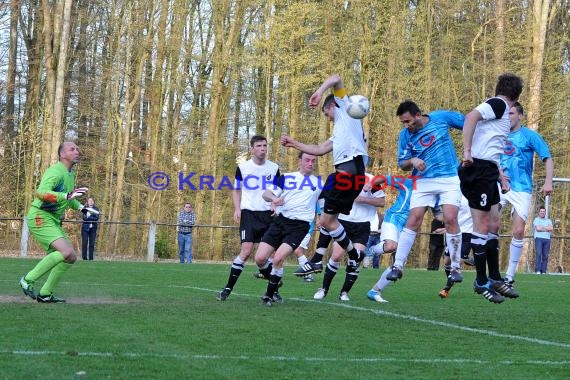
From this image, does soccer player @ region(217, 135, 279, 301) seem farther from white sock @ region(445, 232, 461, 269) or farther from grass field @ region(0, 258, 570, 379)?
white sock @ region(445, 232, 461, 269)

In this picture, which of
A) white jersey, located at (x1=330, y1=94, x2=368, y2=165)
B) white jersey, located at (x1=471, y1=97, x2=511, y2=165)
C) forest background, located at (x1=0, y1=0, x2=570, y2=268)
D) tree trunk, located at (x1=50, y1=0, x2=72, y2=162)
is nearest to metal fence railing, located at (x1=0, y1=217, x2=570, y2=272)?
forest background, located at (x1=0, y1=0, x2=570, y2=268)

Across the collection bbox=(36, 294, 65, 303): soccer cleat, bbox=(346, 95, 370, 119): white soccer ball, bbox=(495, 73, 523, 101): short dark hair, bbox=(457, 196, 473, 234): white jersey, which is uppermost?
bbox=(495, 73, 523, 101): short dark hair

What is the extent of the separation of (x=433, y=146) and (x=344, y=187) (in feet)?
5.10

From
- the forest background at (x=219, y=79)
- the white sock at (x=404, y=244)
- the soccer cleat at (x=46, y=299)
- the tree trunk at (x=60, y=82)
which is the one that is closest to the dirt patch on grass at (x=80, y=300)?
the soccer cleat at (x=46, y=299)

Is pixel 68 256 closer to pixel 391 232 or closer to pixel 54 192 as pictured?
pixel 54 192

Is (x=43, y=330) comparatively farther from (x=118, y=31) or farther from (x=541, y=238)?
(x=118, y=31)

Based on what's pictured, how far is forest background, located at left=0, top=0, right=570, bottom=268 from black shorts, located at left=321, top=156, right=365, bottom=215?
22.0 meters

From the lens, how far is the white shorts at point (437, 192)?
11023mm

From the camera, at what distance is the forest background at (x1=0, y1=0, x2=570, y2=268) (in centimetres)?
3403

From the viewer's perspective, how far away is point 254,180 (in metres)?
12.0

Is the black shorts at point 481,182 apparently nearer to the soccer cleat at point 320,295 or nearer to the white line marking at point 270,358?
the soccer cleat at point 320,295

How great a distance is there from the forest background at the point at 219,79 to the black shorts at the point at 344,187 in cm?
2203

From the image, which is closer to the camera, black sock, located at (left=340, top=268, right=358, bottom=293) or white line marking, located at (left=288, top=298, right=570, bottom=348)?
white line marking, located at (left=288, top=298, right=570, bottom=348)

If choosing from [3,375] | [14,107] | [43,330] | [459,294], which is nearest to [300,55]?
[14,107]
